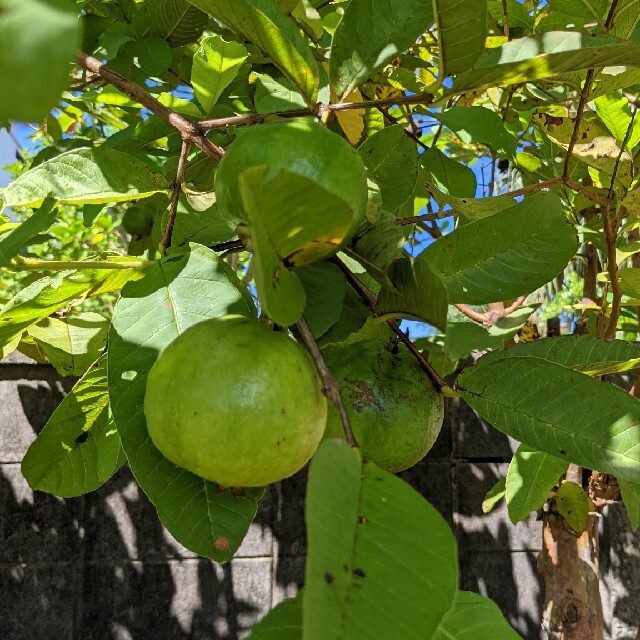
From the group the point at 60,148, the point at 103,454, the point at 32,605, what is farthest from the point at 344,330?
the point at 32,605

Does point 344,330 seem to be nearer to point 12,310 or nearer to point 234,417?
point 234,417

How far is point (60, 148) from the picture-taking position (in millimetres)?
2055

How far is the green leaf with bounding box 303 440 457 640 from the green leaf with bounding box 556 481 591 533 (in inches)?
58.1

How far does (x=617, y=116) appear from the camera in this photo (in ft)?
4.86

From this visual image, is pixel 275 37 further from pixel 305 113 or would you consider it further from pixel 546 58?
pixel 546 58

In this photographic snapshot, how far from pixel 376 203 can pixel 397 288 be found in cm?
9

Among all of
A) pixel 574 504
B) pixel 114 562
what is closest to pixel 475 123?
pixel 574 504

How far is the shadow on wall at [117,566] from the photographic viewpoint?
2646mm

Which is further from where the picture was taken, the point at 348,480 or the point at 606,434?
the point at 606,434

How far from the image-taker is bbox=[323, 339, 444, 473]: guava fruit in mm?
794

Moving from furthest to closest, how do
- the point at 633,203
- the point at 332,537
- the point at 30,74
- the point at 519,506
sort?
the point at 519,506 → the point at 633,203 → the point at 332,537 → the point at 30,74

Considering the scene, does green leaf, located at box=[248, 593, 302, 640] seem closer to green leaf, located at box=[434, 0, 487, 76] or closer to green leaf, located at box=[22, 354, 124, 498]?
green leaf, located at box=[22, 354, 124, 498]

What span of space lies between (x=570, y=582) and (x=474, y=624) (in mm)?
1402

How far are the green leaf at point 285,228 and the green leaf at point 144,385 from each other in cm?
14
